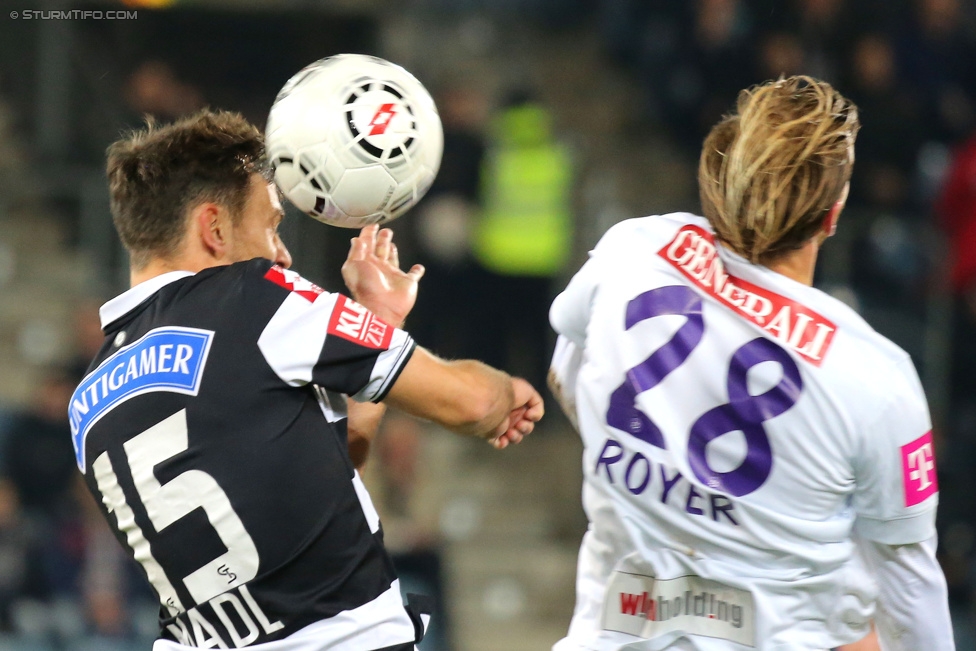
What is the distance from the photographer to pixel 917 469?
2398mm

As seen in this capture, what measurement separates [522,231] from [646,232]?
18.2 feet

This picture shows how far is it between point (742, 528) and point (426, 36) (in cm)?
792

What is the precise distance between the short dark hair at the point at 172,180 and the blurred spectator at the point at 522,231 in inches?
196

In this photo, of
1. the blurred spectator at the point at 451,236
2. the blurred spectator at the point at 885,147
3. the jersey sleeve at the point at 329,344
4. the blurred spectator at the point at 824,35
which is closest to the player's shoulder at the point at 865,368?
the jersey sleeve at the point at 329,344

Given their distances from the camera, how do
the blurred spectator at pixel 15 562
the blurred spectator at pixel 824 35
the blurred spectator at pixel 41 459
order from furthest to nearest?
1. the blurred spectator at pixel 824 35
2. the blurred spectator at pixel 41 459
3. the blurred spectator at pixel 15 562

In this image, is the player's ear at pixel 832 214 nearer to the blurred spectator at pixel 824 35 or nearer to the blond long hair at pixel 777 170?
the blond long hair at pixel 777 170

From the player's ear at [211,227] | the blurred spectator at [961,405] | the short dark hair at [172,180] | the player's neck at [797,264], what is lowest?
the blurred spectator at [961,405]

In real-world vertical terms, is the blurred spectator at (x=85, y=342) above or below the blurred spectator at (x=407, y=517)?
above

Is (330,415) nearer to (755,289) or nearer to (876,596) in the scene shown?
(755,289)

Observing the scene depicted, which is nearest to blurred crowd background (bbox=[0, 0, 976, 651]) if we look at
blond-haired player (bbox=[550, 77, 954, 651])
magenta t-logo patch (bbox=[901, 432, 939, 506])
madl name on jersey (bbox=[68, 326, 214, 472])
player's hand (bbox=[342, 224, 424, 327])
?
player's hand (bbox=[342, 224, 424, 327])

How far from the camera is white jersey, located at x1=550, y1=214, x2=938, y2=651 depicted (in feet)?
7.86

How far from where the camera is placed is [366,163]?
2.78 metres

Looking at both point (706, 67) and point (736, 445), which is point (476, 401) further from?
point (706, 67)

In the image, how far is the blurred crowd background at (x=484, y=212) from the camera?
7.02m
